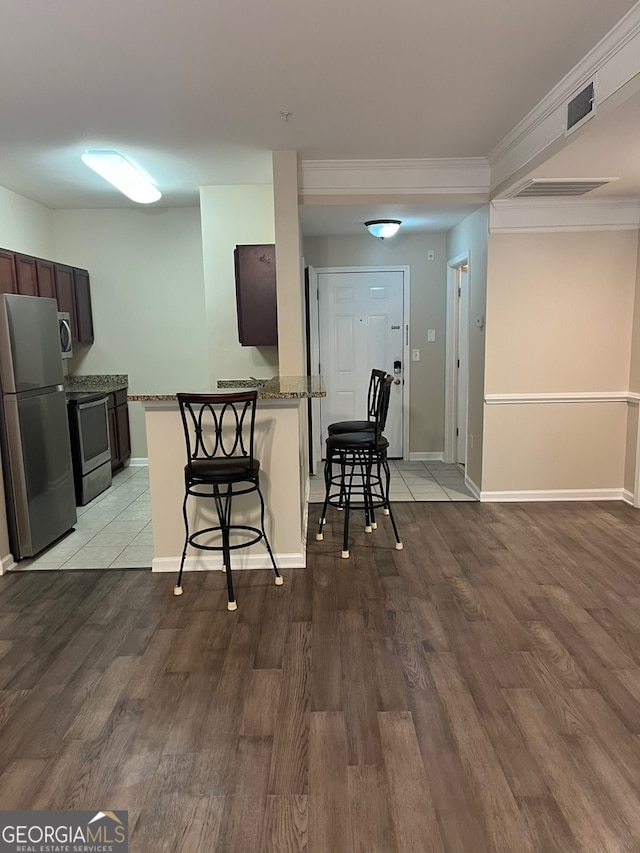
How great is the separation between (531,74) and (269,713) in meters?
3.05

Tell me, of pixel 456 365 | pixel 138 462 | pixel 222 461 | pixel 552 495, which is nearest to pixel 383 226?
pixel 456 365

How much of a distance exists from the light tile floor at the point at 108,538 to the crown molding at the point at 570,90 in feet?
11.1

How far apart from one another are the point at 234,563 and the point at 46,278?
3129 mm

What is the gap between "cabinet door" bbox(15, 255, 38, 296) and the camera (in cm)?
453

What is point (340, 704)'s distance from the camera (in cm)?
223

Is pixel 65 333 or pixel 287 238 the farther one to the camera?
pixel 65 333

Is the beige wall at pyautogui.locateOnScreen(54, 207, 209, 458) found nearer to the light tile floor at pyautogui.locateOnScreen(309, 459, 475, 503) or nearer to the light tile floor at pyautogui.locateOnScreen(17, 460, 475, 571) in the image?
the light tile floor at pyautogui.locateOnScreen(17, 460, 475, 571)

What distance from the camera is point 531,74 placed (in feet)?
8.98

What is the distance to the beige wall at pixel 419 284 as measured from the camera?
578 centimetres

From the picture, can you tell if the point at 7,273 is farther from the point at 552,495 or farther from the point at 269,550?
the point at 552,495

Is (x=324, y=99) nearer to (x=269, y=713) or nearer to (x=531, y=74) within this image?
(x=531, y=74)

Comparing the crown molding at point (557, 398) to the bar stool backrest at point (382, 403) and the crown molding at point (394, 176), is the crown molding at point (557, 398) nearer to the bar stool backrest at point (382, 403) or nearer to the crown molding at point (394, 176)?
the bar stool backrest at point (382, 403)

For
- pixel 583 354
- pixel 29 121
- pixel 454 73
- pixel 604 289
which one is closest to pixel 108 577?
pixel 29 121

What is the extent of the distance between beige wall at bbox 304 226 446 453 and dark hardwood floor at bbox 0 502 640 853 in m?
2.64
